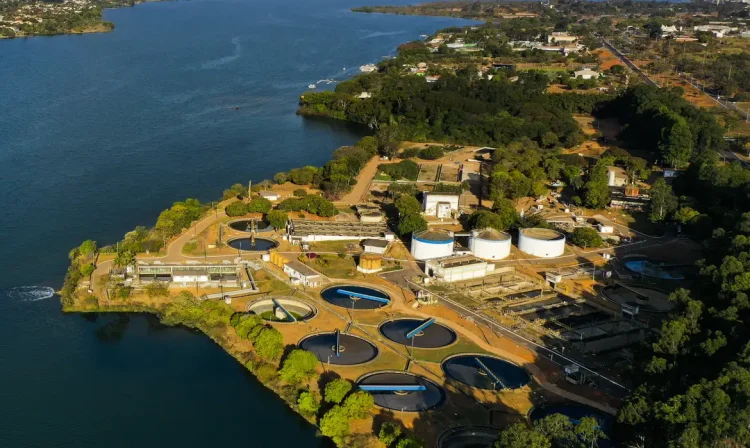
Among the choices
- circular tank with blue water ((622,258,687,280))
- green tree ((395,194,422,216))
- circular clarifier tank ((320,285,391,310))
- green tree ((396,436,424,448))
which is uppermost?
green tree ((395,194,422,216))

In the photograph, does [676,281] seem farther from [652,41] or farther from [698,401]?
[652,41]

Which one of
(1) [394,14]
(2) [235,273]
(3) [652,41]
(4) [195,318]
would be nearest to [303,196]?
(2) [235,273]

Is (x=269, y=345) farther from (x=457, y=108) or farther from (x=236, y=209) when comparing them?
(x=457, y=108)

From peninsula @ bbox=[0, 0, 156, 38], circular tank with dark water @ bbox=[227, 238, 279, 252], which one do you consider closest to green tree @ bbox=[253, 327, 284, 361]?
circular tank with dark water @ bbox=[227, 238, 279, 252]

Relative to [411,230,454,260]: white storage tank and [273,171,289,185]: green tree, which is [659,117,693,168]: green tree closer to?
[411,230,454,260]: white storage tank

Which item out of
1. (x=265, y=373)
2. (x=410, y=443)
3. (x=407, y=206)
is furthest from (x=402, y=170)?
(x=410, y=443)
